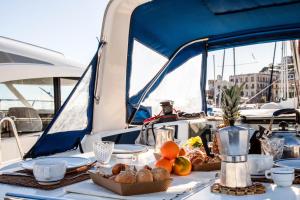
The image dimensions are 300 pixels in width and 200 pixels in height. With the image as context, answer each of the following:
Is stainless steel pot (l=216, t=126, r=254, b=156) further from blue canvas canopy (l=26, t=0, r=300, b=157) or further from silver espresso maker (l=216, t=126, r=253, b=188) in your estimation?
blue canvas canopy (l=26, t=0, r=300, b=157)

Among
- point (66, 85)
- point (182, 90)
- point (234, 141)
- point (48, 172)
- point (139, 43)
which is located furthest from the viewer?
point (66, 85)

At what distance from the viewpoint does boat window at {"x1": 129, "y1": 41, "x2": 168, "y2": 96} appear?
115 inches

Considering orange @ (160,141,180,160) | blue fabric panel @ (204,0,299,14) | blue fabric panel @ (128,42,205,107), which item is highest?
blue fabric panel @ (204,0,299,14)

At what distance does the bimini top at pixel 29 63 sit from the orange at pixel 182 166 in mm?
4399

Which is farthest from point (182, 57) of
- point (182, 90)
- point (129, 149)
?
point (129, 149)

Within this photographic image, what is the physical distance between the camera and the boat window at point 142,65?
292 cm

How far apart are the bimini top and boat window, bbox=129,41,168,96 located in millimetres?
2793

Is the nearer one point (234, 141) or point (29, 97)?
point (234, 141)

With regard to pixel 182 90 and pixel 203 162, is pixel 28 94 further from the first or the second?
pixel 203 162

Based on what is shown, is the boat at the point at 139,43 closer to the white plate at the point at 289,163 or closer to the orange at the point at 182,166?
the orange at the point at 182,166

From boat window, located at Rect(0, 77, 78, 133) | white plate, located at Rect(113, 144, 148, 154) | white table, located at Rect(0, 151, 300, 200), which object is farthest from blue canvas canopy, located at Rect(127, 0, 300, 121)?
boat window, located at Rect(0, 77, 78, 133)

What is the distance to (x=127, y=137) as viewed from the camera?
2582mm

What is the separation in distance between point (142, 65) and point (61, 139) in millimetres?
1071

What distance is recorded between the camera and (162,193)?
1163 millimetres
